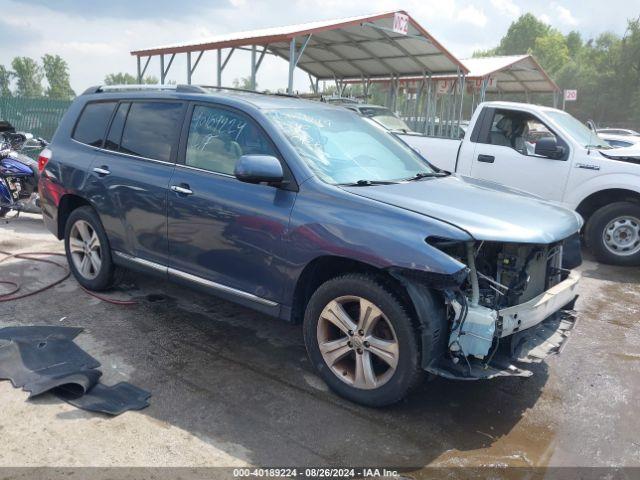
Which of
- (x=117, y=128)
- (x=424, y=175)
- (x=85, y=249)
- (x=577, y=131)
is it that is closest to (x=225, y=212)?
(x=424, y=175)

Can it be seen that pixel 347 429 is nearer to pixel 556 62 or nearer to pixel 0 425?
pixel 0 425

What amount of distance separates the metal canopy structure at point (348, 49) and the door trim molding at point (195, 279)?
806 centimetres

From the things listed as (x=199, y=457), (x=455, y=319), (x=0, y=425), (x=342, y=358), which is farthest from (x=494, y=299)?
(x=0, y=425)

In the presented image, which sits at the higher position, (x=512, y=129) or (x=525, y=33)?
(x=525, y=33)

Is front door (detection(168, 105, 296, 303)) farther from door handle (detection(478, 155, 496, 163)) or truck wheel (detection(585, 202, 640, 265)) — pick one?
truck wheel (detection(585, 202, 640, 265))

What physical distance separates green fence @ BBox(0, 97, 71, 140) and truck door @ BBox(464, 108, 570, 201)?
40.2ft

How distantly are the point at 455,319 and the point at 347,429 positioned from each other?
2.88 ft

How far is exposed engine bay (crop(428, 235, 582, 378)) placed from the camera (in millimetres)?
2947

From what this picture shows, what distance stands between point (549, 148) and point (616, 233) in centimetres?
140

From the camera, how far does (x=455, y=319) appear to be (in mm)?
2979

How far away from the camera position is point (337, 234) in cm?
323

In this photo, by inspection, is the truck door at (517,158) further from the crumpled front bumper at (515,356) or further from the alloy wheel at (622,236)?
the crumpled front bumper at (515,356)

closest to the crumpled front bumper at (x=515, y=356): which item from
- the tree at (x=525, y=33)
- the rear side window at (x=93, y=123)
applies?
the rear side window at (x=93, y=123)

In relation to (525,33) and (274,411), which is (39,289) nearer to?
(274,411)
